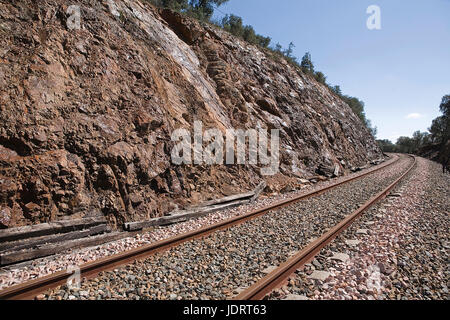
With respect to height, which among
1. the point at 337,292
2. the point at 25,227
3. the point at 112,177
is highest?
the point at 112,177

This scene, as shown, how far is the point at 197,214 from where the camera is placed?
7.04 m

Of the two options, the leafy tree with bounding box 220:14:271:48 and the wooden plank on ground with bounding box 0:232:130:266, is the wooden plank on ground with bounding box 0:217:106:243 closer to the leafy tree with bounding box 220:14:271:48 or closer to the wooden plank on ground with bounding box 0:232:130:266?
the wooden plank on ground with bounding box 0:232:130:266

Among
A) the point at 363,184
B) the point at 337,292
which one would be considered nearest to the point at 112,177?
the point at 337,292

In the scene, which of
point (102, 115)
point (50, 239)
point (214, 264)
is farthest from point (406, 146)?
point (50, 239)

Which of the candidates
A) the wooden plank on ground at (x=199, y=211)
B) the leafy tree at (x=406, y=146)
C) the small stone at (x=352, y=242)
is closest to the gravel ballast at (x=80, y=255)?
the wooden plank on ground at (x=199, y=211)

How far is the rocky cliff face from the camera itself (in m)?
5.42

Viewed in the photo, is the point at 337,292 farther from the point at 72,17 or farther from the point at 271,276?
the point at 72,17

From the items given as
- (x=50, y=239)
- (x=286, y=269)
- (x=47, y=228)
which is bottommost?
(x=286, y=269)

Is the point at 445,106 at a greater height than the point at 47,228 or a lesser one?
greater

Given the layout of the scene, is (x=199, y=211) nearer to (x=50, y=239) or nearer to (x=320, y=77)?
(x=50, y=239)

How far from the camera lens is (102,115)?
7.09 metres

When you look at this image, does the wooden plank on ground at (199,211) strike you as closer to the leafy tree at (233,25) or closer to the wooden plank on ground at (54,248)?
the wooden plank on ground at (54,248)

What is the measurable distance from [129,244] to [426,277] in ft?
17.7

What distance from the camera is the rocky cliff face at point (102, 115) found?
5.42 m
